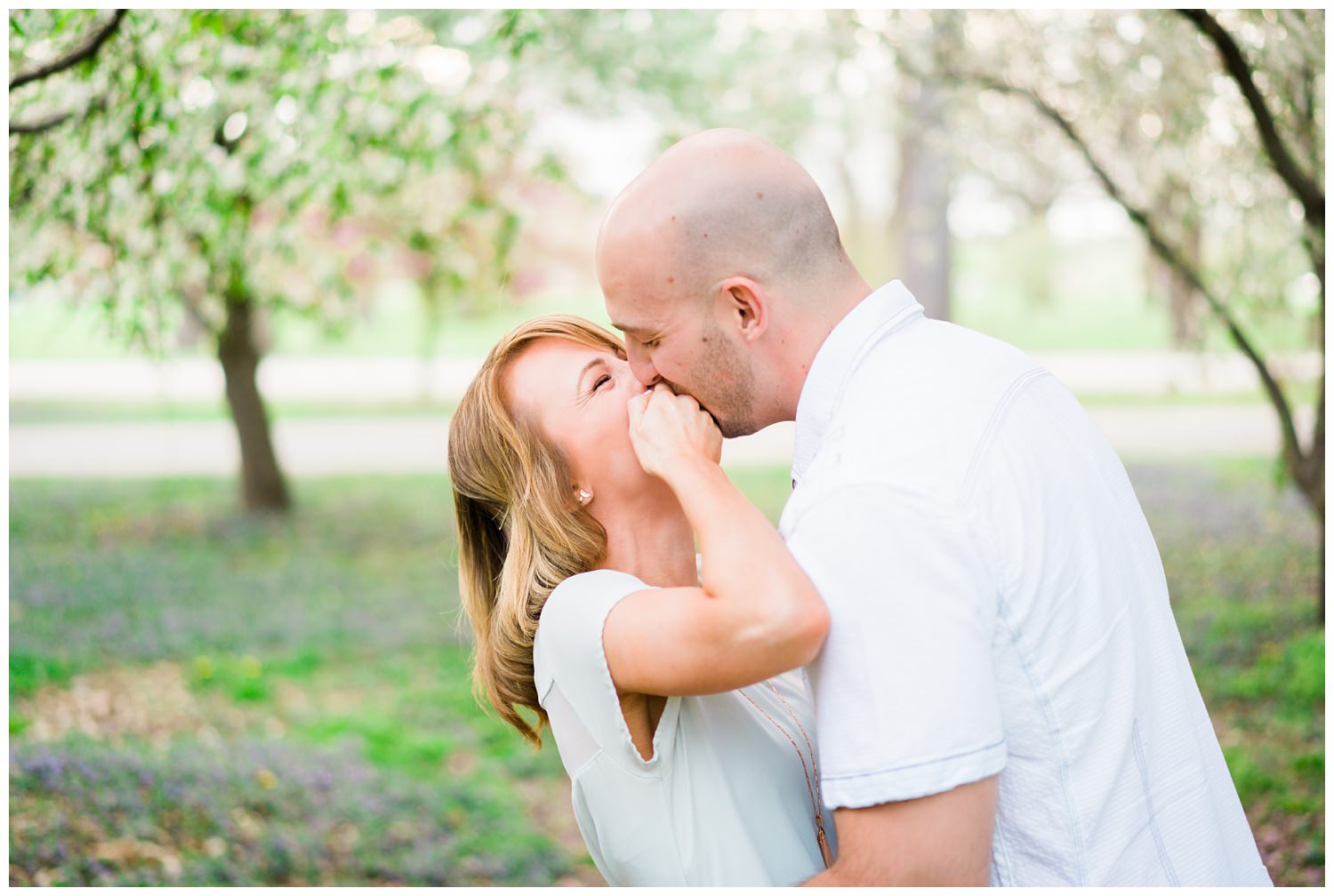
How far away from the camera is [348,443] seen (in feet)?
57.4

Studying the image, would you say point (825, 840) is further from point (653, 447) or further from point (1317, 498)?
point (1317, 498)

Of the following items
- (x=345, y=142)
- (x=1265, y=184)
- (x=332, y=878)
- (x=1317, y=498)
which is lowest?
(x=332, y=878)

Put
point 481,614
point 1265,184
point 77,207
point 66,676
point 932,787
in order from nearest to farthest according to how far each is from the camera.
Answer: point 932,787
point 481,614
point 77,207
point 1265,184
point 66,676

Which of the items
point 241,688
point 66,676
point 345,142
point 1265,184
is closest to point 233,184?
point 345,142

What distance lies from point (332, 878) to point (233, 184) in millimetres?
3188

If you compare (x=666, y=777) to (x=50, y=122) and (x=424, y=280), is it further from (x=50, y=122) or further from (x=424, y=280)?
(x=424, y=280)

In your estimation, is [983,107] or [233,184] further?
[983,107]

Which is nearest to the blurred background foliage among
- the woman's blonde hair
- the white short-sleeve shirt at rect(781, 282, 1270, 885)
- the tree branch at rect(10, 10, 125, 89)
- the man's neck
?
the tree branch at rect(10, 10, 125, 89)

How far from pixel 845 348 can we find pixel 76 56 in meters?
2.74

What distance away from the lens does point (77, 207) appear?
452cm

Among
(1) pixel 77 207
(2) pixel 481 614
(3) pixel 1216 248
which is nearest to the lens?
(2) pixel 481 614

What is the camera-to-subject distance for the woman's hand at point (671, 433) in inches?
82.3

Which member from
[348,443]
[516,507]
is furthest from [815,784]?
[348,443]

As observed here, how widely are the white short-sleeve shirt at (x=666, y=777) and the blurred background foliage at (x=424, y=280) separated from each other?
137cm
